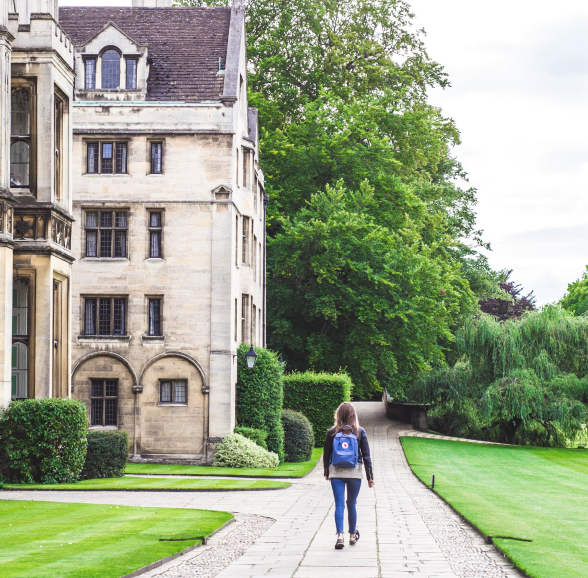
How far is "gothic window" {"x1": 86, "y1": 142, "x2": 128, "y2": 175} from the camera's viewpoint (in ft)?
105

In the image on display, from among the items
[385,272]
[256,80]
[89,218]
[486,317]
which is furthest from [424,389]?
[89,218]

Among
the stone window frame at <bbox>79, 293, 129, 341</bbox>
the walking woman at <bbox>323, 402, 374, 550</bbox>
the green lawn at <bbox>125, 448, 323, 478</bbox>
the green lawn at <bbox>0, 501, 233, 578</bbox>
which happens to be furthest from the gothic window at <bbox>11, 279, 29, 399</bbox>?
the walking woman at <bbox>323, 402, 374, 550</bbox>

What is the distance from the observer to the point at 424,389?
1897 inches

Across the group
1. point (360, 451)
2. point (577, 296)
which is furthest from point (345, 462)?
point (577, 296)

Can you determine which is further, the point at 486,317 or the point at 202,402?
the point at 486,317

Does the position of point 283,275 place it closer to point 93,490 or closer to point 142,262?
point 142,262

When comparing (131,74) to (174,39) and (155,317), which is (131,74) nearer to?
(174,39)

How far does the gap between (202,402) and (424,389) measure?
788 inches

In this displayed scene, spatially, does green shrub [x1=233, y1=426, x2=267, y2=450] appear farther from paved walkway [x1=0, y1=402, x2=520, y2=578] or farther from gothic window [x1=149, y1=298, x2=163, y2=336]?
paved walkway [x1=0, y1=402, x2=520, y2=578]

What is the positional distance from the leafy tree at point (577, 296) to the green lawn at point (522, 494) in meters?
65.5

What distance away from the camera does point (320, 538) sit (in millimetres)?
12734

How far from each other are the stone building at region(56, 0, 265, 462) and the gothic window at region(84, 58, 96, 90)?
2.67 feet

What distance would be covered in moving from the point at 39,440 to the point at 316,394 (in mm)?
19934

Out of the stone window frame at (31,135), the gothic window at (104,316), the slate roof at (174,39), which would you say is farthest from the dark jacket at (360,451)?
the slate roof at (174,39)
